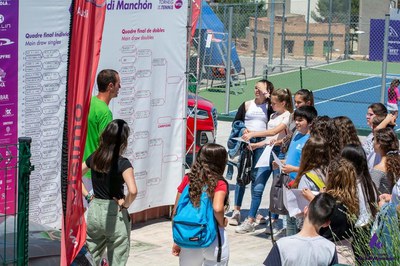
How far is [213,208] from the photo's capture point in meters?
6.82

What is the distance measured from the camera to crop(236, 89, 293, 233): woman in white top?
10.3 meters

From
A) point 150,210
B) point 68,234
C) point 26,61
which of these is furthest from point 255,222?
point 68,234

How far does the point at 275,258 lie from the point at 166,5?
533 centimetres

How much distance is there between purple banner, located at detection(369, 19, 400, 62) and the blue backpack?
51.6 ft

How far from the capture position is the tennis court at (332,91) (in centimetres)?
2478

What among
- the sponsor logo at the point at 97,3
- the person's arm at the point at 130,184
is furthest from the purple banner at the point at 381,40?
the sponsor logo at the point at 97,3

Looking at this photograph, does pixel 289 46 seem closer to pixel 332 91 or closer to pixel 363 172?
pixel 332 91

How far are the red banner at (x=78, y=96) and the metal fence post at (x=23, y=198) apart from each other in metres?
0.35

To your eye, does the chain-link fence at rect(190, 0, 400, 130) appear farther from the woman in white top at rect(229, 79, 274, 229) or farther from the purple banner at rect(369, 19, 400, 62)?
the woman in white top at rect(229, 79, 274, 229)

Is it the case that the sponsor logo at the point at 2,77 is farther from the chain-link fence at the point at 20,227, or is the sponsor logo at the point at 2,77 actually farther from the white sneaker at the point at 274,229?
the white sneaker at the point at 274,229

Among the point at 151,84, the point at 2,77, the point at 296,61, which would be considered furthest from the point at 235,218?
the point at 296,61

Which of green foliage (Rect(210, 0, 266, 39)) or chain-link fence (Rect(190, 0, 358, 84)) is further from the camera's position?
chain-link fence (Rect(190, 0, 358, 84))

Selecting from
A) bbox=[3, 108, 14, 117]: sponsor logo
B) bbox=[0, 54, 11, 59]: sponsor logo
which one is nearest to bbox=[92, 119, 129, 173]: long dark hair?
bbox=[3, 108, 14, 117]: sponsor logo

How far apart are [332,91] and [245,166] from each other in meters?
18.7
